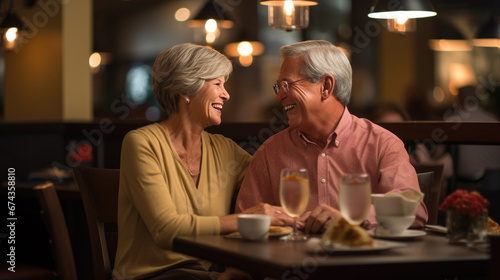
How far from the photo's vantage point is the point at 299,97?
7.19 ft

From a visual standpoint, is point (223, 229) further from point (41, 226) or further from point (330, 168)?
point (41, 226)

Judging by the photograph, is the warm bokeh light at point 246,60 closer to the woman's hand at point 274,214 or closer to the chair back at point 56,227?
the chair back at point 56,227

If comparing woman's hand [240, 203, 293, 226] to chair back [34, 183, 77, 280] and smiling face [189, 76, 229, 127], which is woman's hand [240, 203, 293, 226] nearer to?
smiling face [189, 76, 229, 127]

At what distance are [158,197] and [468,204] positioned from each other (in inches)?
34.6

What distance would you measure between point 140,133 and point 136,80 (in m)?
9.17

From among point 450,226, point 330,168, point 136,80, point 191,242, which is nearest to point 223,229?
point 191,242

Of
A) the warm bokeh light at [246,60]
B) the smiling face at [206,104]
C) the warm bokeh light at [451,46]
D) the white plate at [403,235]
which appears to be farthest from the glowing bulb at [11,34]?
the warm bokeh light at [451,46]

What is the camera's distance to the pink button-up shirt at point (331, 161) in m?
2.08

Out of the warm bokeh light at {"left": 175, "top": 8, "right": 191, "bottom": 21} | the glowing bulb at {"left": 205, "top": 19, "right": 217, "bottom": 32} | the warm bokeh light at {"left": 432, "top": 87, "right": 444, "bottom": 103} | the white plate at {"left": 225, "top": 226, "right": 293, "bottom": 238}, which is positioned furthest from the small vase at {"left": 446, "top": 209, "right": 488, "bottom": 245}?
the warm bokeh light at {"left": 175, "top": 8, "right": 191, "bottom": 21}

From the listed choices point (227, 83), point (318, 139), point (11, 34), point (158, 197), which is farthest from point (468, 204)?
point (227, 83)

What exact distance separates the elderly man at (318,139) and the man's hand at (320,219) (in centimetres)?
26

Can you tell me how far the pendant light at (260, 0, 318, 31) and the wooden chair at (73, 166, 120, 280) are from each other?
150cm

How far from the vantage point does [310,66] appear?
86.0 inches

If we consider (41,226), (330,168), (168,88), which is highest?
(168,88)
